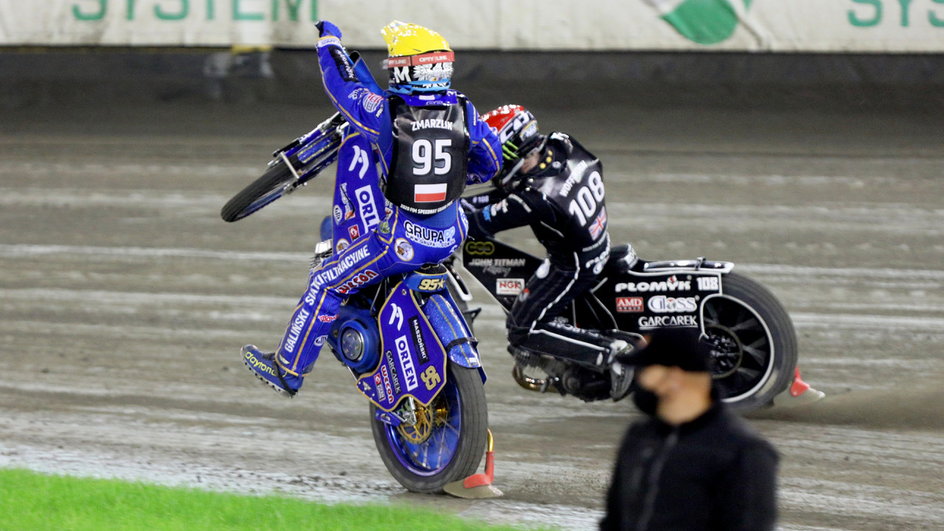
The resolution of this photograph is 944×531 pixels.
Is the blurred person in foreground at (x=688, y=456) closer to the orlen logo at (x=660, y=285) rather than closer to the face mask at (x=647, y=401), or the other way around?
the face mask at (x=647, y=401)

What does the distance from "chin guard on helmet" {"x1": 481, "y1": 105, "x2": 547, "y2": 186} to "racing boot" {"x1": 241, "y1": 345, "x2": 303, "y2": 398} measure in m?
1.51

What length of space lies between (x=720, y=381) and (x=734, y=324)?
363 millimetres

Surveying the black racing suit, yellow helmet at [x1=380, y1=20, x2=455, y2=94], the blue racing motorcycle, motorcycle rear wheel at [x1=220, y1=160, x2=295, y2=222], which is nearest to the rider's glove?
yellow helmet at [x1=380, y1=20, x2=455, y2=94]

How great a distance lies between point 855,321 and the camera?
9.24m

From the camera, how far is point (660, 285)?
724 cm

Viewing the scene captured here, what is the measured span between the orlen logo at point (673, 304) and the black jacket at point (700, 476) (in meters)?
3.95

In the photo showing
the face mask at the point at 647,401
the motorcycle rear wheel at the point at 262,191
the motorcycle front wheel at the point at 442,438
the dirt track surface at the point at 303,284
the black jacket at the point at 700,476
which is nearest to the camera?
the black jacket at the point at 700,476

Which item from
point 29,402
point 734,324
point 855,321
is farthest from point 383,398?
point 855,321

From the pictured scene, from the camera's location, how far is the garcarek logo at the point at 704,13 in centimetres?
1453

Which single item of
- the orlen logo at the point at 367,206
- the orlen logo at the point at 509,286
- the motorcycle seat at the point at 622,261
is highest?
the orlen logo at the point at 367,206

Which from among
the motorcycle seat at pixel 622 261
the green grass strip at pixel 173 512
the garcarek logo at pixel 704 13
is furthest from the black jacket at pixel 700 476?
the garcarek logo at pixel 704 13

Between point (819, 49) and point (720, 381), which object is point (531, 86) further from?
point (720, 381)

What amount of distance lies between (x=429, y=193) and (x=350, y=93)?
58cm

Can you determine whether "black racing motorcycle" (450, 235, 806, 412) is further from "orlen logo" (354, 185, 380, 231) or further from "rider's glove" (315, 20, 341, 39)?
"rider's glove" (315, 20, 341, 39)
